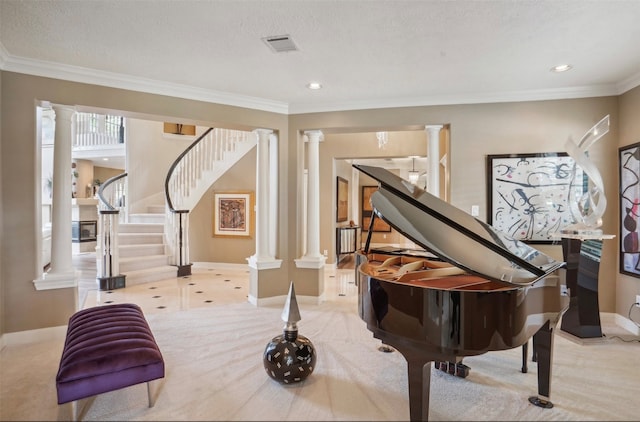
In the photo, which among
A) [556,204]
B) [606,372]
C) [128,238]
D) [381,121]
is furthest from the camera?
[128,238]

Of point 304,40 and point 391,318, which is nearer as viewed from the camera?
point 391,318

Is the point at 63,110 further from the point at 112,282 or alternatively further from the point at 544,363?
the point at 544,363

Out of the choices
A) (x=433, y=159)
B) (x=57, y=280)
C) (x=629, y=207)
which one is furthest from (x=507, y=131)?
(x=57, y=280)

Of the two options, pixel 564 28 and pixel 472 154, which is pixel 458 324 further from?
pixel 472 154

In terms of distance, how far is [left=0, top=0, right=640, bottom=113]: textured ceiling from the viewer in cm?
247

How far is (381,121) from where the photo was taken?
181 inches

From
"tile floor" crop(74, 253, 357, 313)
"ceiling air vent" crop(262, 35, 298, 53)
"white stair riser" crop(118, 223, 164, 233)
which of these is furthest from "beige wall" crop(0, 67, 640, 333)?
"white stair riser" crop(118, 223, 164, 233)

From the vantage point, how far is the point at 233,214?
24.2 ft

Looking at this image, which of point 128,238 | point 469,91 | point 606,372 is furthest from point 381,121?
point 128,238

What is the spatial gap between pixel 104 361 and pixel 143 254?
4.96 meters

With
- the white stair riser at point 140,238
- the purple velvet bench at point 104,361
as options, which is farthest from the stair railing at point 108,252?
the purple velvet bench at point 104,361

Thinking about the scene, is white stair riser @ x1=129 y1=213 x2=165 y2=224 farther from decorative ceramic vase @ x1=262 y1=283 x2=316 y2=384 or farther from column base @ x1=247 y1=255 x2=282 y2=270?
decorative ceramic vase @ x1=262 y1=283 x2=316 y2=384

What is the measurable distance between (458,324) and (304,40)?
244 centimetres

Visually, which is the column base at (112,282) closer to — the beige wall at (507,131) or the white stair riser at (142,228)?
the white stair riser at (142,228)
